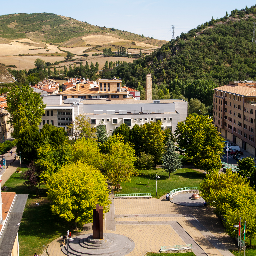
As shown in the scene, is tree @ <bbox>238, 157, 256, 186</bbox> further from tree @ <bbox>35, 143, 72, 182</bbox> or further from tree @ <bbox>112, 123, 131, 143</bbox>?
tree @ <bbox>112, 123, 131, 143</bbox>

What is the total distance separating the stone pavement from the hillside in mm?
70958

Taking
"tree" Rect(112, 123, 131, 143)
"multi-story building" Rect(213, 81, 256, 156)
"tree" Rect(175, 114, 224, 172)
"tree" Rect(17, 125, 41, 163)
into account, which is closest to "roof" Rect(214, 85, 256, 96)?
"multi-story building" Rect(213, 81, 256, 156)

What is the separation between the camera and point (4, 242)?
2650 cm

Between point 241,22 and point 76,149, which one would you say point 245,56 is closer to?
point 241,22

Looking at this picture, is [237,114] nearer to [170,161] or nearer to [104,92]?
[170,161]

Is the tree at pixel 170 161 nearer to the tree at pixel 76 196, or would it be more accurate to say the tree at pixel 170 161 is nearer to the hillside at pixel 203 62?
the tree at pixel 76 196

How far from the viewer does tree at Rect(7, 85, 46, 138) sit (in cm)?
7394

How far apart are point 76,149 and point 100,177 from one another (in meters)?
15.5

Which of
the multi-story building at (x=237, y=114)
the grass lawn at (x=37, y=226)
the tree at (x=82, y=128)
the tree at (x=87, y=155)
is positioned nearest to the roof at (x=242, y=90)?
the multi-story building at (x=237, y=114)

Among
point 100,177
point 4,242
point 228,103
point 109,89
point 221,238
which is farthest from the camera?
point 109,89

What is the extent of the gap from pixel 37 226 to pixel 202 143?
33.1 meters

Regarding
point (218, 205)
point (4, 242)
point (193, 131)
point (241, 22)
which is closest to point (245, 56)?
point (241, 22)

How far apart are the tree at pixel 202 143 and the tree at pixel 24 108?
26.9 meters

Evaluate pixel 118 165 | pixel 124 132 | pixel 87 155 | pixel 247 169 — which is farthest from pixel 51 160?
pixel 247 169
